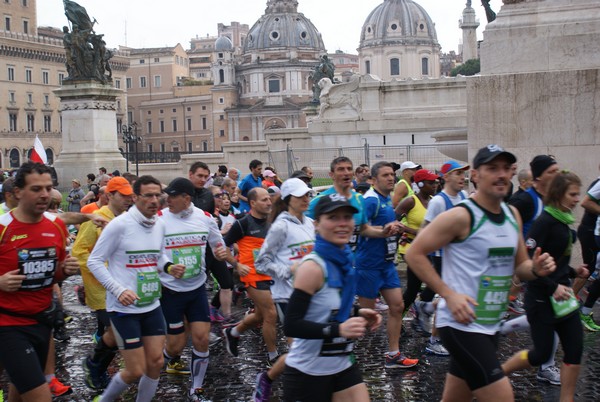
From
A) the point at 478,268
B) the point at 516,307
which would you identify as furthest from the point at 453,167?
the point at 478,268

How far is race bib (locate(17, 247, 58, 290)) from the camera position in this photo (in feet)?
18.0

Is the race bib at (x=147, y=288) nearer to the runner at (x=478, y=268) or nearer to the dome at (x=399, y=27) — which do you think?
the runner at (x=478, y=268)

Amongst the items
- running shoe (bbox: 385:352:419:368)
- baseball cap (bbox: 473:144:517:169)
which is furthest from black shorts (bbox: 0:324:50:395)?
running shoe (bbox: 385:352:419:368)

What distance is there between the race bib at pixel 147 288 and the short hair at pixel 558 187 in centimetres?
305

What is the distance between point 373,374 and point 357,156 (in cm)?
2156

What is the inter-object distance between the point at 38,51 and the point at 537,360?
102134mm

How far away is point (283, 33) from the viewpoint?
165 meters

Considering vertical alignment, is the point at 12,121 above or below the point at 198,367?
above

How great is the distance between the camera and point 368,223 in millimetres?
7914

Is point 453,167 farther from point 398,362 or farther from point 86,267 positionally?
point 86,267

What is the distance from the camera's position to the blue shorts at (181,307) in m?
7.09

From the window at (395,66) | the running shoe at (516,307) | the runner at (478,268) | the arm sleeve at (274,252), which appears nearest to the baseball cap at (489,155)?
the runner at (478,268)

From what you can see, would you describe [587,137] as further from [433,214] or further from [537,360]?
[537,360]

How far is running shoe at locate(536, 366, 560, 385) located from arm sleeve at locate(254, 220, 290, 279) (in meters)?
2.37
